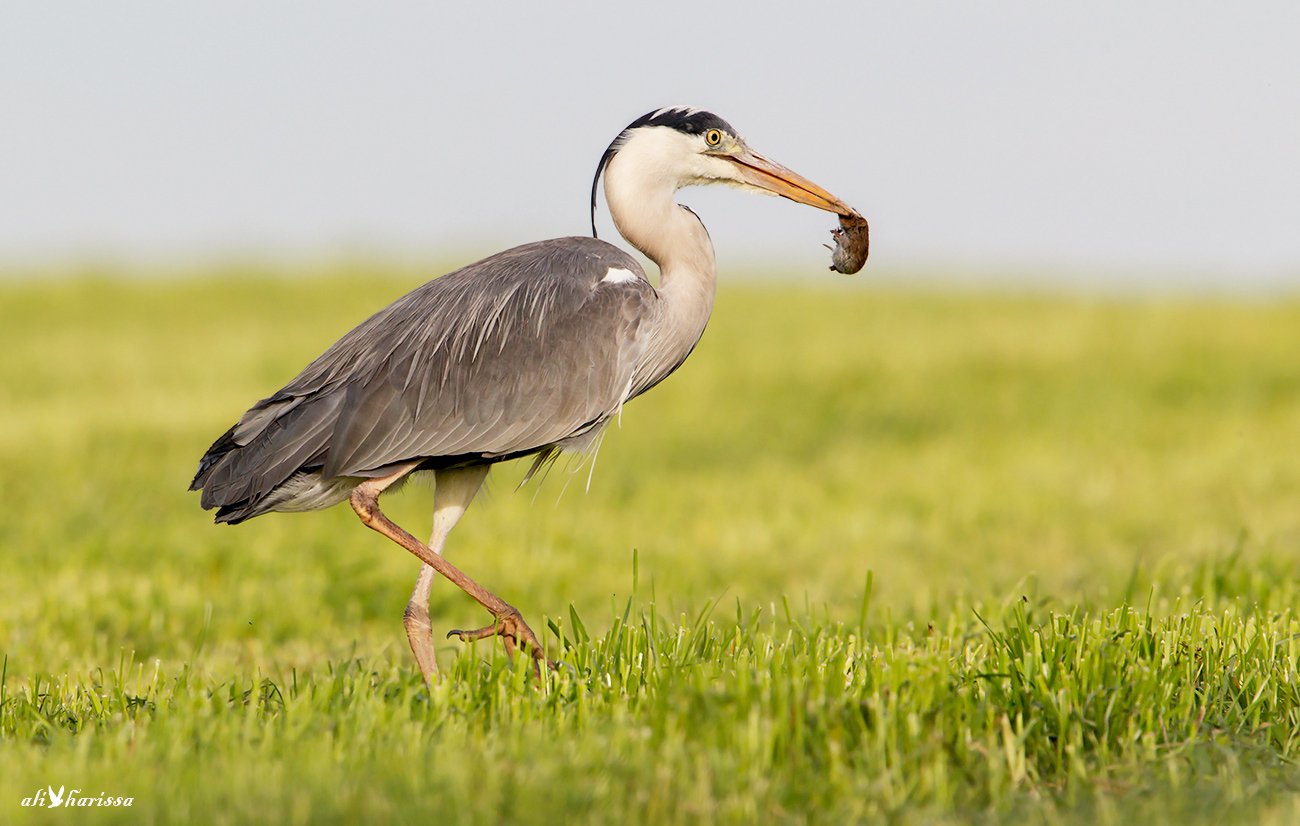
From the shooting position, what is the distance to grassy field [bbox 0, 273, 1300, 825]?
137 inches

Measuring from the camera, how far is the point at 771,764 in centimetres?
359

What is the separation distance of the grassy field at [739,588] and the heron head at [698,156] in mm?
2091

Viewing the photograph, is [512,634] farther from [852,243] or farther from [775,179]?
[775,179]

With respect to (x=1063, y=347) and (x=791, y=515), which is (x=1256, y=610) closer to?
(x=791, y=515)

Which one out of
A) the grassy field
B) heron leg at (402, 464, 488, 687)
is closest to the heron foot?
the grassy field

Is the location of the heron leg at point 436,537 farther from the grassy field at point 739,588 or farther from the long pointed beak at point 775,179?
the long pointed beak at point 775,179

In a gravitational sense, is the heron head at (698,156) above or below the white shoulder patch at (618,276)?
above

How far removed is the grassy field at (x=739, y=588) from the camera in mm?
3492

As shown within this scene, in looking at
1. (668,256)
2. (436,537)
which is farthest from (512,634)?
(668,256)

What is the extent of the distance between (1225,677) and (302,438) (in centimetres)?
393

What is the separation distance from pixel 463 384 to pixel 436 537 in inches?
30.6

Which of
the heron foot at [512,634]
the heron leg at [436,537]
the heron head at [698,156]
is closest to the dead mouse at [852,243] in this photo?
the heron head at [698,156]

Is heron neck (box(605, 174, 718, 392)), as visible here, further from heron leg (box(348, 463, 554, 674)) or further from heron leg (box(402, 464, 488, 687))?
heron leg (box(348, 463, 554, 674))

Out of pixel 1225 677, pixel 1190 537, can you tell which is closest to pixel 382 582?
pixel 1225 677
